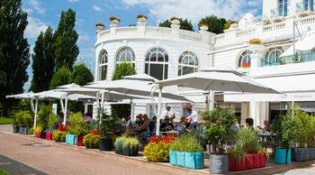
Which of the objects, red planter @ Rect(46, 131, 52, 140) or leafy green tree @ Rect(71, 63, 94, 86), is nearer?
red planter @ Rect(46, 131, 52, 140)

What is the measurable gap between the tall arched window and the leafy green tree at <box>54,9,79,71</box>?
49.8 feet

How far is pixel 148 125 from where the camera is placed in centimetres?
1814

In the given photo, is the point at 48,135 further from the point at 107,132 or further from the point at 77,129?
the point at 107,132

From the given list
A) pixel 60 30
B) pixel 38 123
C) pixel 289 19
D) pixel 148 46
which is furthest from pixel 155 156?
pixel 60 30

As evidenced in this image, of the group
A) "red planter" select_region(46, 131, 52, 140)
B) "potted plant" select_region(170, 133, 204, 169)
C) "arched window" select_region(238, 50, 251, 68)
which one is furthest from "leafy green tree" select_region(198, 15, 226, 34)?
"potted plant" select_region(170, 133, 204, 169)

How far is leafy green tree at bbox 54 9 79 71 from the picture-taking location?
51906mm

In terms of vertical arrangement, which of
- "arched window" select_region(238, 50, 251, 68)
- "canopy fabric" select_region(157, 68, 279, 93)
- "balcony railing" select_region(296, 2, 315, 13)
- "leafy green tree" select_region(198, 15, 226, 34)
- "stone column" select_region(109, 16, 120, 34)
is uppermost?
"leafy green tree" select_region(198, 15, 226, 34)

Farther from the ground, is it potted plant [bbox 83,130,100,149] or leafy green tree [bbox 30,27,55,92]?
leafy green tree [bbox 30,27,55,92]

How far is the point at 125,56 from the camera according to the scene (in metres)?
35.4

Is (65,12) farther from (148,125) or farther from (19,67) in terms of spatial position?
(148,125)

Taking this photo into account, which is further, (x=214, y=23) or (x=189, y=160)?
(x=214, y=23)

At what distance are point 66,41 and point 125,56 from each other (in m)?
19.3

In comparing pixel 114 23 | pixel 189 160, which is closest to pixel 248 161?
pixel 189 160

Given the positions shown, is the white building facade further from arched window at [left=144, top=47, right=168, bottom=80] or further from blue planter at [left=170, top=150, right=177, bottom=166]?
blue planter at [left=170, top=150, right=177, bottom=166]
